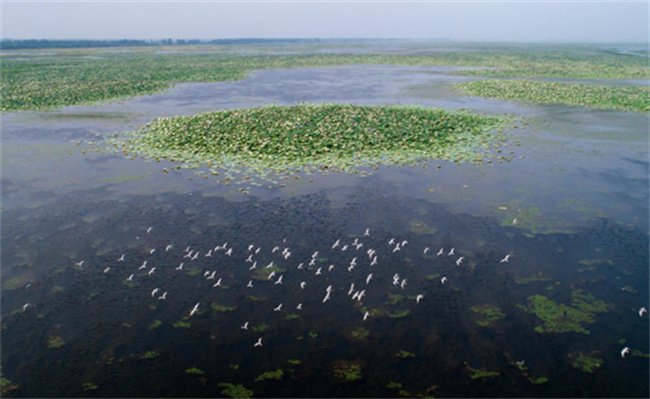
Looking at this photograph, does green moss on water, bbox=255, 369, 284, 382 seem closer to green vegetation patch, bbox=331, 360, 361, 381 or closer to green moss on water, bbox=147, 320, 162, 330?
green vegetation patch, bbox=331, 360, 361, 381

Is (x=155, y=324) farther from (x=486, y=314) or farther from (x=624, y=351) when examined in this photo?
(x=624, y=351)

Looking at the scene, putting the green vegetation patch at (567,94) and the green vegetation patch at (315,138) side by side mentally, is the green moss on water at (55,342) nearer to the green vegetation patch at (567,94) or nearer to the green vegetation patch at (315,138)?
the green vegetation patch at (315,138)

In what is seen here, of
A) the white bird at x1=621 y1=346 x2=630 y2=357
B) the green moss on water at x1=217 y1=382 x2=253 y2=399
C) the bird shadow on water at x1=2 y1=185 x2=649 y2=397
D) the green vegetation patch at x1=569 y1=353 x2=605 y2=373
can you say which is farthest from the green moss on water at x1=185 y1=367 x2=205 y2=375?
the white bird at x1=621 y1=346 x2=630 y2=357

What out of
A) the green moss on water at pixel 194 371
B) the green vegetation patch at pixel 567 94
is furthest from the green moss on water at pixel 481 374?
the green vegetation patch at pixel 567 94

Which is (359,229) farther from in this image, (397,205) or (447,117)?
(447,117)

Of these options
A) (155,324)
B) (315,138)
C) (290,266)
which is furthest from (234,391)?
(315,138)

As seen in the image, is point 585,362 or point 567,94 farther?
point 567,94
